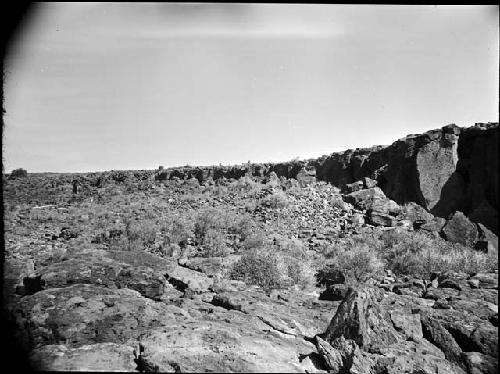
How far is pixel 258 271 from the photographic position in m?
7.25

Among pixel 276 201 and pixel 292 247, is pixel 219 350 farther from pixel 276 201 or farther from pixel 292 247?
pixel 276 201

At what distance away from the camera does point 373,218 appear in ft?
44.0

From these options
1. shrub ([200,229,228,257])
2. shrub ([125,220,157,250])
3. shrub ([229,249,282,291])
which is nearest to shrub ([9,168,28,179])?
shrub ([125,220,157,250])

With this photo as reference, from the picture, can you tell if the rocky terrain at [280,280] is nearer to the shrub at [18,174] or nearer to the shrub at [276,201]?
the shrub at [276,201]

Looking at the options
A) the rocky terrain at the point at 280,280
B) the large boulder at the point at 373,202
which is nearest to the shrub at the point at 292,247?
the rocky terrain at the point at 280,280

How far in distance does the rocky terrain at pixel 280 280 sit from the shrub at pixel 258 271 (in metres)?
0.03

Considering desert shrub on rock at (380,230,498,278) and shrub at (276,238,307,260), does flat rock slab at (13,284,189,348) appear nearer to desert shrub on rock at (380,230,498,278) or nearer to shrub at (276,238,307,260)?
shrub at (276,238,307,260)

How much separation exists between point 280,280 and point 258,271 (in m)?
0.47

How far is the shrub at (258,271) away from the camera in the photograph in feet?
23.2

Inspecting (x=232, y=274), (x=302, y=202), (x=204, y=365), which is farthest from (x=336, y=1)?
(x=302, y=202)

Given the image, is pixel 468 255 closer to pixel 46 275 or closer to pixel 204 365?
pixel 204 365

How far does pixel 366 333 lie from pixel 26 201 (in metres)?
22.5

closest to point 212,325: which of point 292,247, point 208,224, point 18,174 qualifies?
point 292,247

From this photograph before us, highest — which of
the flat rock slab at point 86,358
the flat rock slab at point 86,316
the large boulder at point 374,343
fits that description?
the flat rock slab at point 86,316
